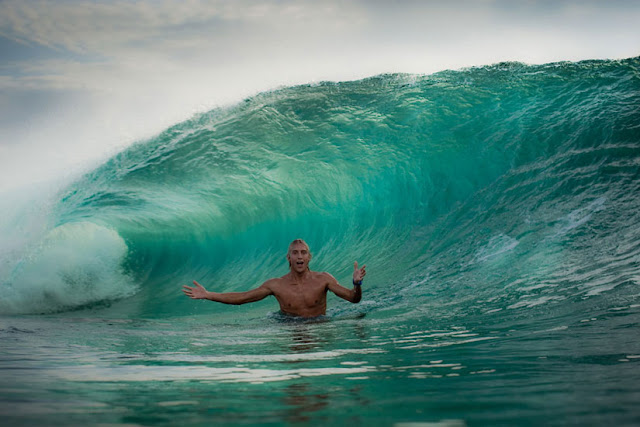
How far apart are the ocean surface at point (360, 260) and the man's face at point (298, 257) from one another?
21.1 inches

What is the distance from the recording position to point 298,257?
5.74 meters

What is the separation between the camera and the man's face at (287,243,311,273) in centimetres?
574

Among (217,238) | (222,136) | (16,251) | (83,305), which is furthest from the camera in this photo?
(222,136)

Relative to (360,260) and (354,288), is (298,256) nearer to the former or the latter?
(354,288)

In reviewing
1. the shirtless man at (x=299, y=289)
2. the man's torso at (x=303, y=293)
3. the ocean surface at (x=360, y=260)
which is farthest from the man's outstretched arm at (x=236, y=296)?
the ocean surface at (x=360, y=260)

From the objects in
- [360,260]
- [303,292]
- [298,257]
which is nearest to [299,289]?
[303,292]

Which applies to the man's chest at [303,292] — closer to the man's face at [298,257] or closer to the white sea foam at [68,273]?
the man's face at [298,257]

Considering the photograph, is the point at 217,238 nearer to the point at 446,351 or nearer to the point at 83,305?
the point at 83,305

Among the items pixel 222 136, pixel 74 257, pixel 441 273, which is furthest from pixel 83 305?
pixel 441 273

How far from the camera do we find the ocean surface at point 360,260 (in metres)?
2.13

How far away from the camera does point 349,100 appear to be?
12859 millimetres

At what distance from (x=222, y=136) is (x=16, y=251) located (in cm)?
430

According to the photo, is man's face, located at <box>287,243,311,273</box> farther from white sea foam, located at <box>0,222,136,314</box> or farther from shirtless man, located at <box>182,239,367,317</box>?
white sea foam, located at <box>0,222,136,314</box>

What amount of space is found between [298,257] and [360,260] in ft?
11.8
